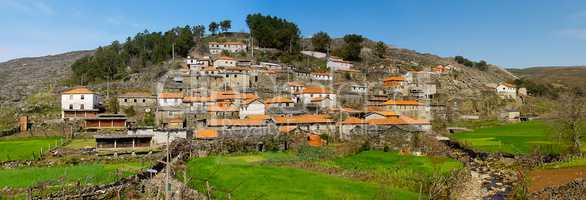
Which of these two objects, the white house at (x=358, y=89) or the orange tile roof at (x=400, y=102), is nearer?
the orange tile roof at (x=400, y=102)

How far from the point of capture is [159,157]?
44719 mm

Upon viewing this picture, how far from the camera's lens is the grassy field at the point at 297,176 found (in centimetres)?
2941

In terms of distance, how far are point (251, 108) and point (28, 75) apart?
113383mm

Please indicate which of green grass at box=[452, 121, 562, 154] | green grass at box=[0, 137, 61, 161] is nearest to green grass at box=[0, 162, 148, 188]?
green grass at box=[0, 137, 61, 161]

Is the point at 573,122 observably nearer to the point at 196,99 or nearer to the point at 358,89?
the point at 358,89

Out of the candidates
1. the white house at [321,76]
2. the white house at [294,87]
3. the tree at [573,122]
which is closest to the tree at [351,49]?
the white house at [321,76]

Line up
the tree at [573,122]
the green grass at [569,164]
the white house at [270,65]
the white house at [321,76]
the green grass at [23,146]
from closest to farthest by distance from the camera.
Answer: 1. the green grass at [569,164]
2. the green grass at [23,146]
3. the tree at [573,122]
4. the white house at [270,65]
5. the white house at [321,76]

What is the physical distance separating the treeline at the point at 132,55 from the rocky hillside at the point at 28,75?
513 inches

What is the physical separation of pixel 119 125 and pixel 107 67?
40.8 m

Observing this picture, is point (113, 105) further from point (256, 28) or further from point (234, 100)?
point (256, 28)

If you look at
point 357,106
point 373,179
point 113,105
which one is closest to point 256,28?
point 357,106

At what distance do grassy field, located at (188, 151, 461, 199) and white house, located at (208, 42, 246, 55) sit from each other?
63.0 m

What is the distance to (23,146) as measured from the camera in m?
47.3

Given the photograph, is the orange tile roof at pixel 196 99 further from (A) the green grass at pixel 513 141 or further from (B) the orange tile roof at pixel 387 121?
(A) the green grass at pixel 513 141
